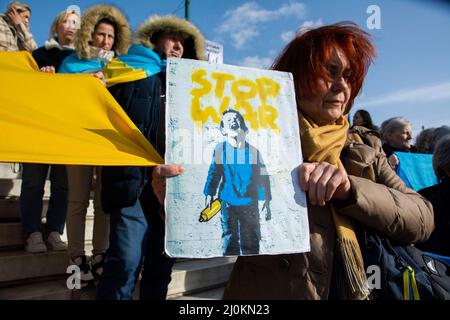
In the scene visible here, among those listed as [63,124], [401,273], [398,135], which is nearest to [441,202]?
[401,273]

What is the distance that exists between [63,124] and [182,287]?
209cm

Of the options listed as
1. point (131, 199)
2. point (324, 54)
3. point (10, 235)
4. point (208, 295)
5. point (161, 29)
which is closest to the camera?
point (324, 54)

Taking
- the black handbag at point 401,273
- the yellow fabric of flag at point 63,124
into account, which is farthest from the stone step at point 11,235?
the black handbag at point 401,273

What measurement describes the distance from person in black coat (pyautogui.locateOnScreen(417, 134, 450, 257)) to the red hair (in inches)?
41.8

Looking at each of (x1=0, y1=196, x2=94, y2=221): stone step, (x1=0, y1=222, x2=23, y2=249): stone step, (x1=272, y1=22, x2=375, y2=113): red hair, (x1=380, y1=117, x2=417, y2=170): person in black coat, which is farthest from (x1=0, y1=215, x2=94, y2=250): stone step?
(x1=380, y1=117, x2=417, y2=170): person in black coat

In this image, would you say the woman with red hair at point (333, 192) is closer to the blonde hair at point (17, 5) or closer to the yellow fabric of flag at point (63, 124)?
the yellow fabric of flag at point (63, 124)

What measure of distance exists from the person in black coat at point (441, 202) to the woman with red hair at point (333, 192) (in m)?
0.79

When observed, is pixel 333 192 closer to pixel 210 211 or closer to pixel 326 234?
pixel 326 234

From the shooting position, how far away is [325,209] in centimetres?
108

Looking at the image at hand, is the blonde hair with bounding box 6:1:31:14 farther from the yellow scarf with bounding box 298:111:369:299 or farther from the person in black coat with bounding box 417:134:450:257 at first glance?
the person in black coat with bounding box 417:134:450:257

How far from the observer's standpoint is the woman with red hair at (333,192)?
101 centimetres

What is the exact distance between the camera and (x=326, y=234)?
1.06 m

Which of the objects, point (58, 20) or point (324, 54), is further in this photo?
point (58, 20)
